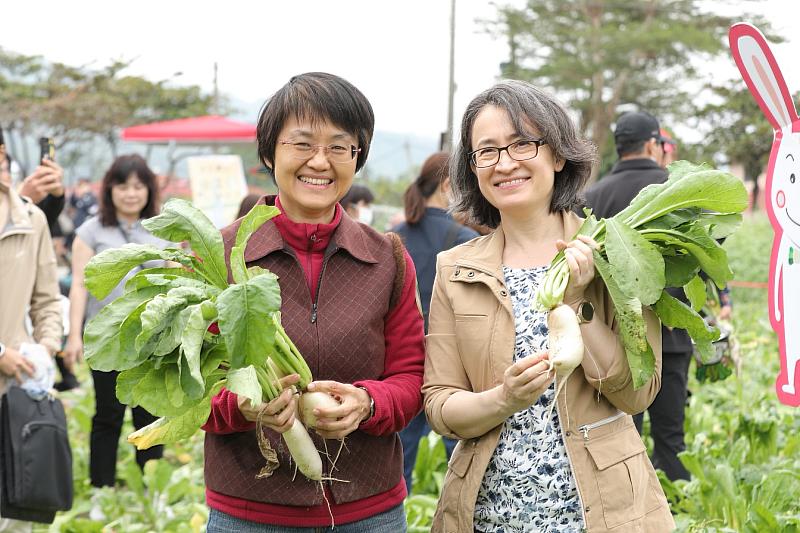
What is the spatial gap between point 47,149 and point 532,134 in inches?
127

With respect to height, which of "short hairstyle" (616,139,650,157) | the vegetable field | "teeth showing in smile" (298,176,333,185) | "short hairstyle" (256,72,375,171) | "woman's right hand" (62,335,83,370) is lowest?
the vegetable field

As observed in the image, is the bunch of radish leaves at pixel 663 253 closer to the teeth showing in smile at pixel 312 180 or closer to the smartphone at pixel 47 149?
the teeth showing in smile at pixel 312 180

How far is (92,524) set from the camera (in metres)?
4.66

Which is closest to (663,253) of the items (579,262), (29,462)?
(579,262)

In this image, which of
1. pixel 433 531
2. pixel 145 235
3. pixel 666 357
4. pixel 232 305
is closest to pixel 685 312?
pixel 433 531

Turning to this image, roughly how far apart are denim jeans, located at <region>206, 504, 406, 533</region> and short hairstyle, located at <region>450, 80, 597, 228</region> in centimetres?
88

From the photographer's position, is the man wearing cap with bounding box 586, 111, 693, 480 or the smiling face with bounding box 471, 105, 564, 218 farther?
the man wearing cap with bounding box 586, 111, 693, 480

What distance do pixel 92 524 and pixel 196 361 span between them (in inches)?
120

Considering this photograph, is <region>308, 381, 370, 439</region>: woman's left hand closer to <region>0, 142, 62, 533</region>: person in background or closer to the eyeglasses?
the eyeglasses

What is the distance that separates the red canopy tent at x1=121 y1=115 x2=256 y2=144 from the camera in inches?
521

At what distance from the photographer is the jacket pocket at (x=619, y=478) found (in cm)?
225

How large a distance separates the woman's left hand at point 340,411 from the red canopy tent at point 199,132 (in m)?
10.9

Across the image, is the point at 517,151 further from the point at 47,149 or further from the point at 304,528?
the point at 47,149

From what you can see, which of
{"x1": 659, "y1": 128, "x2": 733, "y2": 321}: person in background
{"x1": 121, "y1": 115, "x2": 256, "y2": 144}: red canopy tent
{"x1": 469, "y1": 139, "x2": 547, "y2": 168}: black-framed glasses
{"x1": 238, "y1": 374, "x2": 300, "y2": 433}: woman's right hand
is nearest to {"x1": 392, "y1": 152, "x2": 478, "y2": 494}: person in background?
{"x1": 659, "y1": 128, "x2": 733, "y2": 321}: person in background
